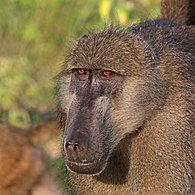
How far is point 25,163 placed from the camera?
6.84m

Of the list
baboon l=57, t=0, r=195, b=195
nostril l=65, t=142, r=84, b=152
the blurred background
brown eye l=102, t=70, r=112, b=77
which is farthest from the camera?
the blurred background

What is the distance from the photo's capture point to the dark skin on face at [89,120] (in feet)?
13.5

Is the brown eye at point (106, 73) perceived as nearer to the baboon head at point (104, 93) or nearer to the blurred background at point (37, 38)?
the baboon head at point (104, 93)

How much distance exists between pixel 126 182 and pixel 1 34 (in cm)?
557

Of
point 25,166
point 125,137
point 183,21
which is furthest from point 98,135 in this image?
point 25,166

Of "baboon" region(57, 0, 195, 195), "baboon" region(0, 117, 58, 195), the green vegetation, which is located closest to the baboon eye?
"baboon" region(57, 0, 195, 195)

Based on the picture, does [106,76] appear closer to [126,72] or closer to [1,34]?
[126,72]

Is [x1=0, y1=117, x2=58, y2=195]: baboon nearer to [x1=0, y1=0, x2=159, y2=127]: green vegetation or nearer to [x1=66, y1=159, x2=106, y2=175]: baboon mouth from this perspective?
[x1=0, y1=0, x2=159, y2=127]: green vegetation

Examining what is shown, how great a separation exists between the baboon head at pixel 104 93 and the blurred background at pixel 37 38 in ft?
13.7

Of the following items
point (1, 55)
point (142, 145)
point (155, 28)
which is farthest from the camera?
point (1, 55)

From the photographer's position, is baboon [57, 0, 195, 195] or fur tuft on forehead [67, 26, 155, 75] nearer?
baboon [57, 0, 195, 195]

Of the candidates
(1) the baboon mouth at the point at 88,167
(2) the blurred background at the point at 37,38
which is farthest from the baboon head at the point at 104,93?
(2) the blurred background at the point at 37,38

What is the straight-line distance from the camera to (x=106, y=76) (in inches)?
172

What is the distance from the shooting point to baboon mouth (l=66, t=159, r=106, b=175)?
13.6 ft
